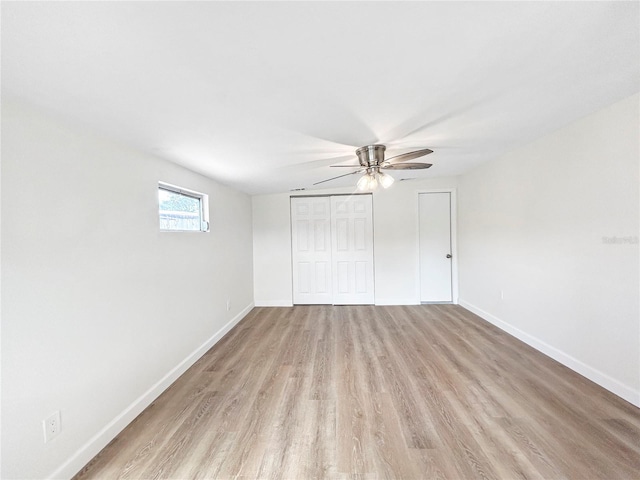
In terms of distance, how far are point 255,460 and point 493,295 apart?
3464 millimetres

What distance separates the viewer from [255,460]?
5.03ft

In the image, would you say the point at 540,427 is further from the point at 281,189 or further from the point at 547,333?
the point at 281,189

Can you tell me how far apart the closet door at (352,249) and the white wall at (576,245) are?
1860 mm

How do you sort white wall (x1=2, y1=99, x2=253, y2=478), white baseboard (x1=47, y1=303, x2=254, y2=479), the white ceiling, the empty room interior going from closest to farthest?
the white ceiling < the empty room interior < white wall (x1=2, y1=99, x2=253, y2=478) < white baseboard (x1=47, y1=303, x2=254, y2=479)

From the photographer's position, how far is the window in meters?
2.45

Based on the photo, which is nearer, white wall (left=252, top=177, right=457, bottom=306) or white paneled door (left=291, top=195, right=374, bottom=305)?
white wall (left=252, top=177, right=457, bottom=306)

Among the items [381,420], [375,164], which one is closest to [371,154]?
[375,164]

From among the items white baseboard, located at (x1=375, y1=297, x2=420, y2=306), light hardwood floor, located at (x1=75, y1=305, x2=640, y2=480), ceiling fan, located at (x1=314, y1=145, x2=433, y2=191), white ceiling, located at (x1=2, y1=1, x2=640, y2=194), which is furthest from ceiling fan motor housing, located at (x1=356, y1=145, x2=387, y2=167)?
white baseboard, located at (x1=375, y1=297, x2=420, y2=306)

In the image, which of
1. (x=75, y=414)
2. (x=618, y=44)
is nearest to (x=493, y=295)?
(x=618, y=44)

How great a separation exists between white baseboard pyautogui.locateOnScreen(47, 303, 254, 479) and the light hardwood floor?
0.17 feet

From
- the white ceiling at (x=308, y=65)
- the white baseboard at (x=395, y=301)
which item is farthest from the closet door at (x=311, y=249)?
the white ceiling at (x=308, y=65)

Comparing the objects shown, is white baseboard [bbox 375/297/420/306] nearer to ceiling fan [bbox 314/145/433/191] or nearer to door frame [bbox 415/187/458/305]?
door frame [bbox 415/187/458/305]

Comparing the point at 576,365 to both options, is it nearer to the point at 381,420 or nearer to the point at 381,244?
the point at 381,420

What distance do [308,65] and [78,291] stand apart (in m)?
1.75
